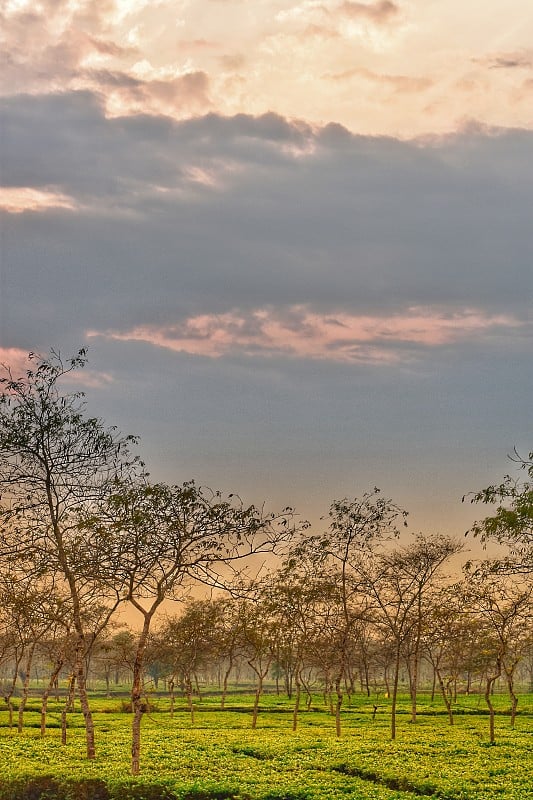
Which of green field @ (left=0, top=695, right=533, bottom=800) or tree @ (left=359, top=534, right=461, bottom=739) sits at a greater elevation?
tree @ (left=359, top=534, right=461, bottom=739)

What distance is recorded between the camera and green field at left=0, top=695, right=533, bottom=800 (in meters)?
27.6

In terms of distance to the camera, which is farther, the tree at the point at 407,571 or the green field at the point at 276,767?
the tree at the point at 407,571

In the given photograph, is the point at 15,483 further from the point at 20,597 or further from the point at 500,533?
the point at 500,533

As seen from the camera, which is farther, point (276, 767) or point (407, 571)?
point (407, 571)

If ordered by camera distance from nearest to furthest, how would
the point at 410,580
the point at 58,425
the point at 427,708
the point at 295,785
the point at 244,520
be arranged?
the point at 295,785 → the point at 244,520 → the point at 58,425 → the point at 410,580 → the point at 427,708

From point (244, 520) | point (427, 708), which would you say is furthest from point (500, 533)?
Answer: point (427, 708)

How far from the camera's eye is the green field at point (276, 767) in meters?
27.6

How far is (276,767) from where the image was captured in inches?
1331

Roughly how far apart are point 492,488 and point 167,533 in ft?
46.3

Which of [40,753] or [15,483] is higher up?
[15,483]

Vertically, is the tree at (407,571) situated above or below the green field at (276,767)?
above

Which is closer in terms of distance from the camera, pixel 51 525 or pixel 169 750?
pixel 51 525

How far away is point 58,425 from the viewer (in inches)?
1357

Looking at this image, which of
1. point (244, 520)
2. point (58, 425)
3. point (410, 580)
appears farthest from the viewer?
point (410, 580)
